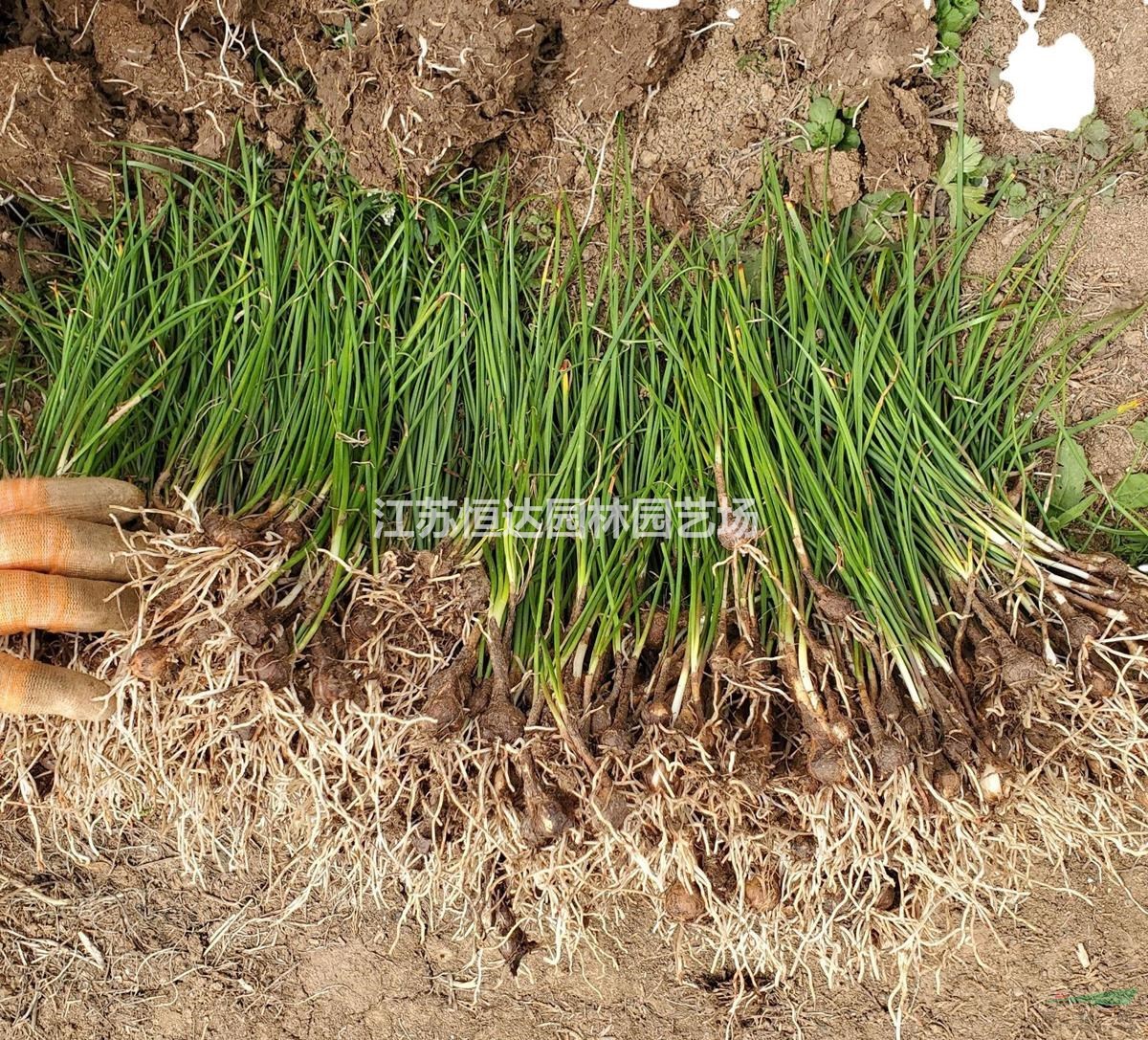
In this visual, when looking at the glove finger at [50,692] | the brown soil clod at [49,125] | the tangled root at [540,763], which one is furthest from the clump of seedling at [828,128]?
the glove finger at [50,692]

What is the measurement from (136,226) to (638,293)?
0.92 meters

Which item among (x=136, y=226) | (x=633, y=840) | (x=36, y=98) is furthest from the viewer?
(x=136, y=226)

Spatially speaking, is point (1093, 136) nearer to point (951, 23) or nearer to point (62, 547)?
point (951, 23)

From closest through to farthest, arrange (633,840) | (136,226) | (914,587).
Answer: (633,840)
(914,587)
(136,226)

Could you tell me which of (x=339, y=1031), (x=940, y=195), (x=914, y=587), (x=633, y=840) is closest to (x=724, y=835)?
(x=633, y=840)

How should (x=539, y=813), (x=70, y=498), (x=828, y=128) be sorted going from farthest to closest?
(x=828, y=128) → (x=70, y=498) → (x=539, y=813)

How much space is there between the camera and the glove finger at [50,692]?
1.20 meters

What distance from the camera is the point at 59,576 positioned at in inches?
48.6

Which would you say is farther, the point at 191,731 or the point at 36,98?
the point at 36,98

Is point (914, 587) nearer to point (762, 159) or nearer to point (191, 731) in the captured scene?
point (762, 159)

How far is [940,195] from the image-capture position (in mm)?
1471

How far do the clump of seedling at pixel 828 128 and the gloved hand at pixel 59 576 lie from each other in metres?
1.24

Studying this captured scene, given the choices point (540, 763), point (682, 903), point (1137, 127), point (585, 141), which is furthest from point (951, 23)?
point (682, 903)

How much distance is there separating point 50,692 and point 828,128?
4.87ft
